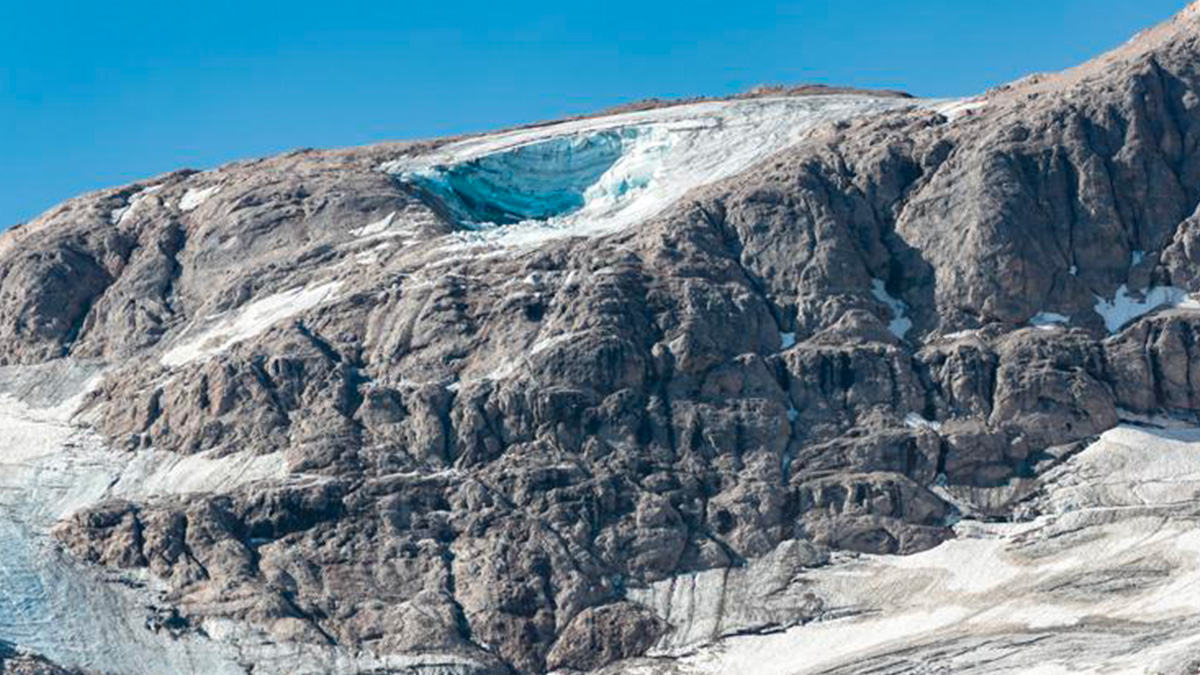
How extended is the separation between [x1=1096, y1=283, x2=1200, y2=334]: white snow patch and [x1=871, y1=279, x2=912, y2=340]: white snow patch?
9.32 meters

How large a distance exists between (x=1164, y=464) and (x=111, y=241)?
204 ft

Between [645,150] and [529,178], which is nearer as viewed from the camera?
[645,150]

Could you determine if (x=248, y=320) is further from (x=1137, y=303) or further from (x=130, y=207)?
(x=1137, y=303)

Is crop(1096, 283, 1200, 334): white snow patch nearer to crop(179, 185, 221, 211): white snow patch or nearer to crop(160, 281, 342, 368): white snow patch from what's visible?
crop(160, 281, 342, 368): white snow patch

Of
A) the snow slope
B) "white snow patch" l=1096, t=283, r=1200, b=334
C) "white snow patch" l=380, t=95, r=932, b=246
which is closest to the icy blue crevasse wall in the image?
"white snow patch" l=380, t=95, r=932, b=246

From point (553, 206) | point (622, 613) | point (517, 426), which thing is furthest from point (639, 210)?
point (622, 613)

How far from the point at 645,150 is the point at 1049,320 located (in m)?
32.2

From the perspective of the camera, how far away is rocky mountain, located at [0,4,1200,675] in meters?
125

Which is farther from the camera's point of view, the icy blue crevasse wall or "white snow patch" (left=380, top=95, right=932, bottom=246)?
the icy blue crevasse wall

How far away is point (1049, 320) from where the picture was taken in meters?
140

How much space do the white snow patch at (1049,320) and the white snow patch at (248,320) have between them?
3531cm

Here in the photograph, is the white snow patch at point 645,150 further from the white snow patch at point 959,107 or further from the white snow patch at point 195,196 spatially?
the white snow patch at point 195,196

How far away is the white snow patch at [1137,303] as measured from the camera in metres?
140

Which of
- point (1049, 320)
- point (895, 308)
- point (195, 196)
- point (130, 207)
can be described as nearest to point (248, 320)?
point (195, 196)
